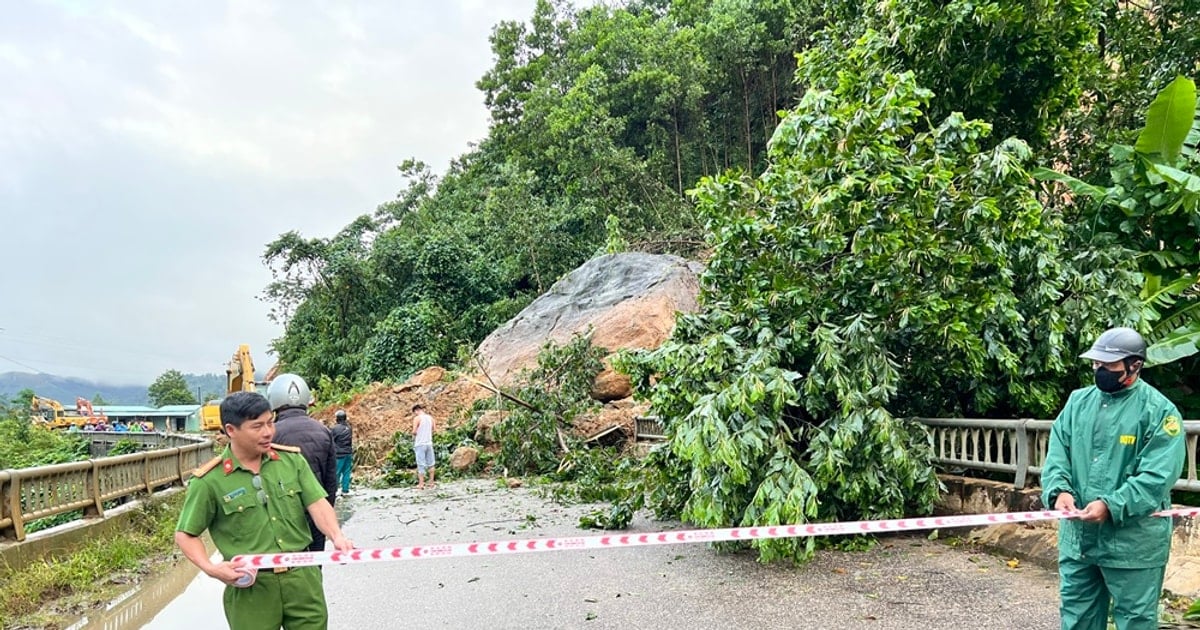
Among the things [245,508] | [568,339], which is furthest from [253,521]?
[568,339]

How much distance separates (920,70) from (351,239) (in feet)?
79.2

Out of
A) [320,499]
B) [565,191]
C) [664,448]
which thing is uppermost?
[565,191]

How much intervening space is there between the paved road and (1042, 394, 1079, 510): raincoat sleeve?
1515 mm

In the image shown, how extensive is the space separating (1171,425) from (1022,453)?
334cm

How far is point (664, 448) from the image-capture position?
25.3 feet

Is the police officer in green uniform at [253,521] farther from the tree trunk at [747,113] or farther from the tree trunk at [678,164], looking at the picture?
the tree trunk at [678,164]

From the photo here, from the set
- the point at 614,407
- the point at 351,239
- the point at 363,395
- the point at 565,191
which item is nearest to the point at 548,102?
the point at 565,191

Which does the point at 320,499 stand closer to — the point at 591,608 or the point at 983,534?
the point at 591,608

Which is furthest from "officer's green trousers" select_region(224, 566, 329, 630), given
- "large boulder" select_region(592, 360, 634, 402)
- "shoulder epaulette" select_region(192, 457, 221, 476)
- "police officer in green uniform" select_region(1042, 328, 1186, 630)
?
"large boulder" select_region(592, 360, 634, 402)

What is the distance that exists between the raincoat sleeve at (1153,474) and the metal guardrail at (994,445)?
254cm

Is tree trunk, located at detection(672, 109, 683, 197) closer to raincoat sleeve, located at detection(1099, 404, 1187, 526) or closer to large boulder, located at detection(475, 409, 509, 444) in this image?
large boulder, located at detection(475, 409, 509, 444)

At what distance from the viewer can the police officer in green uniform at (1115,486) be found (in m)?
3.30

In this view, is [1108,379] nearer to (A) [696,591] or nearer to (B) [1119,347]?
(B) [1119,347]

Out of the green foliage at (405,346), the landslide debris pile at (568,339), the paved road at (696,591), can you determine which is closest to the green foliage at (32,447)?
the landslide debris pile at (568,339)
